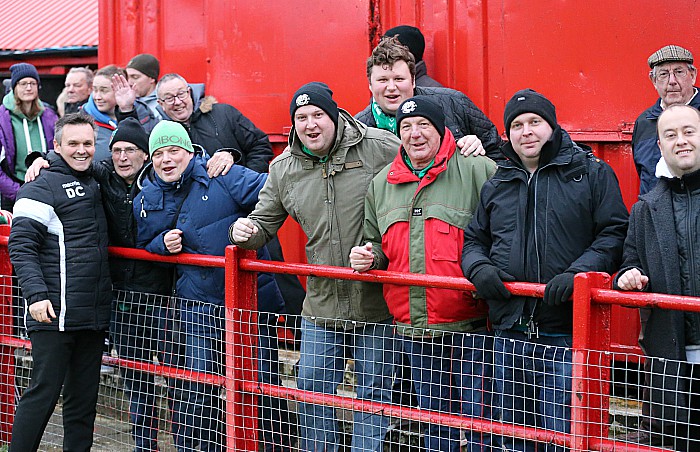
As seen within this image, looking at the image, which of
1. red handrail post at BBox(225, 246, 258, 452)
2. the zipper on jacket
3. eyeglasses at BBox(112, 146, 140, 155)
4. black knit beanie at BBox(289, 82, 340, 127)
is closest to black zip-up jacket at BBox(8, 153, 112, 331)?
eyeglasses at BBox(112, 146, 140, 155)

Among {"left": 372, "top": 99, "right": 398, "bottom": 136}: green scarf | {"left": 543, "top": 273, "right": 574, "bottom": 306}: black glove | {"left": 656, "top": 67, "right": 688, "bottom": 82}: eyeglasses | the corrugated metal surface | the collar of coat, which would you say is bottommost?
{"left": 543, "top": 273, "right": 574, "bottom": 306}: black glove

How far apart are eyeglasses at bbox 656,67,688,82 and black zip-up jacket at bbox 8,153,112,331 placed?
10.3 feet

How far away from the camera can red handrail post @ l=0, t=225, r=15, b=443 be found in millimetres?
5676

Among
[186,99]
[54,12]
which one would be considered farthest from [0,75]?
[186,99]

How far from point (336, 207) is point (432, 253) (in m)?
0.61

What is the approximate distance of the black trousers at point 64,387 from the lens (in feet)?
15.9

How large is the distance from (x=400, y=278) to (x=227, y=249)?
1.00 meters

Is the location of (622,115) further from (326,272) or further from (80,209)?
(80,209)

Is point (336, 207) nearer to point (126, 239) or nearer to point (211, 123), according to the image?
point (126, 239)

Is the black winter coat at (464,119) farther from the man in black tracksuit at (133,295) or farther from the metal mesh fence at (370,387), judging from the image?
the man in black tracksuit at (133,295)

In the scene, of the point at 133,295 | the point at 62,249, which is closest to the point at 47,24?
the point at 133,295

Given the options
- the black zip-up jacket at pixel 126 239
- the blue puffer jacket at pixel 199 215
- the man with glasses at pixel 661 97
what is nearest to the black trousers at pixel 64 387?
the black zip-up jacket at pixel 126 239

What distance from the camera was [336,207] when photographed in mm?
4520

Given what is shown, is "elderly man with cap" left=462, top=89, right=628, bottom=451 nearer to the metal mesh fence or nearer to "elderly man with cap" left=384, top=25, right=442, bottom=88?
the metal mesh fence
